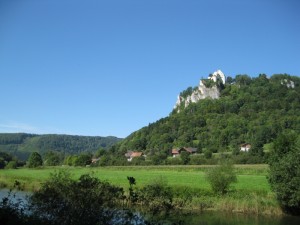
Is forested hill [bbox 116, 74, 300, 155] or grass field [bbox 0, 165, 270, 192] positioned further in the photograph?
forested hill [bbox 116, 74, 300, 155]

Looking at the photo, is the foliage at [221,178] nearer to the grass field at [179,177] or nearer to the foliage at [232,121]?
the grass field at [179,177]

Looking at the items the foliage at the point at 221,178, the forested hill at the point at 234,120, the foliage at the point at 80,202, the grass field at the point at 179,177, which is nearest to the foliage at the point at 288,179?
the foliage at the point at 221,178

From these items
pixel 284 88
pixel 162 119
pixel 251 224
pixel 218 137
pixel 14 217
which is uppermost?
pixel 284 88

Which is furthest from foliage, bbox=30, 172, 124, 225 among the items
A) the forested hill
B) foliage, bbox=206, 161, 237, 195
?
the forested hill

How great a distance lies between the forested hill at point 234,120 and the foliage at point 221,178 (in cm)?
7340

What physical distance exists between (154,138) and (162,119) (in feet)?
84.8

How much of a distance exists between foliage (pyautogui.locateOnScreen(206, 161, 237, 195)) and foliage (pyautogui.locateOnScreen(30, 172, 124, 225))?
33.0m

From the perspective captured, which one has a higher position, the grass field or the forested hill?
the forested hill

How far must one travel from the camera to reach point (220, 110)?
16712 centimetres

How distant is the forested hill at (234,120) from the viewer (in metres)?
130

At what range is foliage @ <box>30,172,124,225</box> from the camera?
28.7ft

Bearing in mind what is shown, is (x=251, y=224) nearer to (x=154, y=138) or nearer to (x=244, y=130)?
(x=244, y=130)

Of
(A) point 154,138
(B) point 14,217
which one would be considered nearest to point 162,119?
(A) point 154,138

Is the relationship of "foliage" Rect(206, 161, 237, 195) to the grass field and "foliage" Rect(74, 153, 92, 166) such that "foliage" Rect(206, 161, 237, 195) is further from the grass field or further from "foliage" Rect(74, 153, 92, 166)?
"foliage" Rect(74, 153, 92, 166)
